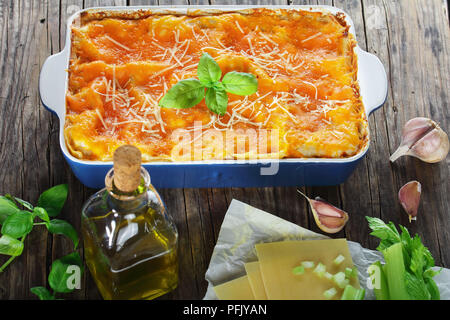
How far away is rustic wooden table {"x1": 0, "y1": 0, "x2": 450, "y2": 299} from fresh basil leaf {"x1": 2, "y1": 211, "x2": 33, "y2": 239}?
0.66 feet

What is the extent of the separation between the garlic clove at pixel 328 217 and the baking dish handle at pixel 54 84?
1.10 meters

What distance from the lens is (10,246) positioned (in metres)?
2.27

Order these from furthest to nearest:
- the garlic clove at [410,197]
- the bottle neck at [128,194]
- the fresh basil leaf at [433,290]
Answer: the garlic clove at [410,197] → the fresh basil leaf at [433,290] → the bottle neck at [128,194]

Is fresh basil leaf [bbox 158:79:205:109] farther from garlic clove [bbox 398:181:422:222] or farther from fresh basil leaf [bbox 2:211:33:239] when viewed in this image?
garlic clove [bbox 398:181:422:222]

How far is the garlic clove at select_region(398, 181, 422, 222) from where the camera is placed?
8.41 ft

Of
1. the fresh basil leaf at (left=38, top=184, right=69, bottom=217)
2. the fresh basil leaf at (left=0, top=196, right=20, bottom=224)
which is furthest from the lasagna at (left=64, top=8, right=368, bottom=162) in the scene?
the fresh basil leaf at (left=0, top=196, right=20, bottom=224)

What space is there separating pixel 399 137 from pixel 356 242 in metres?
0.59

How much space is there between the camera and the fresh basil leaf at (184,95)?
236 centimetres

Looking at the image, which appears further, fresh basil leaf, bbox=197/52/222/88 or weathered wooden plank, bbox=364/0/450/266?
weathered wooden plank, bbox=364/0/450/266
